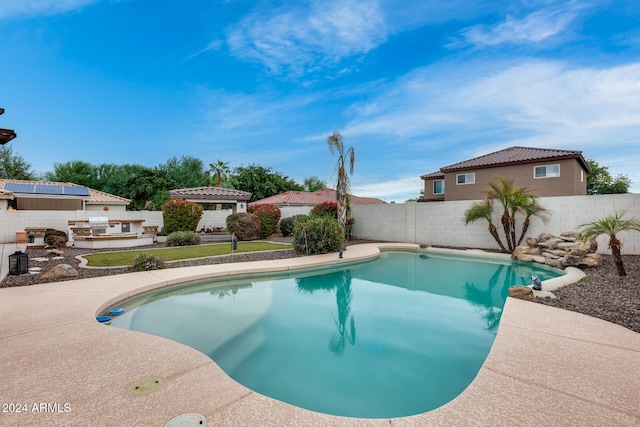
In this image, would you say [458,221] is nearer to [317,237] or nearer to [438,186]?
[317,237]

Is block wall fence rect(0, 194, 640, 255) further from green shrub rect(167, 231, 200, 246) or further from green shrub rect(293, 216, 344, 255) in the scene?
green shrub rect(167, 231, 200, 246)

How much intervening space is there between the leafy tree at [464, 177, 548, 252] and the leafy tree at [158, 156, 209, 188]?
3477 cm

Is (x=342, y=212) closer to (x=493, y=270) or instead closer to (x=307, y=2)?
(x=493, y=270)

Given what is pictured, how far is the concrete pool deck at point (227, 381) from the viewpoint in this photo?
7.47 feet

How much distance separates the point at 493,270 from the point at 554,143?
14.7m

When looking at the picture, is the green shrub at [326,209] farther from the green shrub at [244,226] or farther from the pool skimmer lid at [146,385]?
the pool skimmer lid at [146,385]

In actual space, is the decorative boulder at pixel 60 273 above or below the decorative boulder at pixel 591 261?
above

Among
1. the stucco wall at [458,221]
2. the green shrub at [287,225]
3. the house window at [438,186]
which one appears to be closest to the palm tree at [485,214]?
the stucco wall at [458,221]

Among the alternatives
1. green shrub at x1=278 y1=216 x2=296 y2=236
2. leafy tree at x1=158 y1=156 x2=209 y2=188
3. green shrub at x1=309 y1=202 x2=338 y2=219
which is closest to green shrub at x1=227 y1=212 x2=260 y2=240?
green shrub at x1=278 y1=216 x2=296 y2=236

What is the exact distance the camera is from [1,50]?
36.8 feet

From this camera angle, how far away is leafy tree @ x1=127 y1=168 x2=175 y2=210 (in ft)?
109

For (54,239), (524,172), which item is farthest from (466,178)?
(54,239)

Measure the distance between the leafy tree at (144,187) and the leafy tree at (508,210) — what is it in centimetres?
3285

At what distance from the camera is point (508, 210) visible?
11734mm
